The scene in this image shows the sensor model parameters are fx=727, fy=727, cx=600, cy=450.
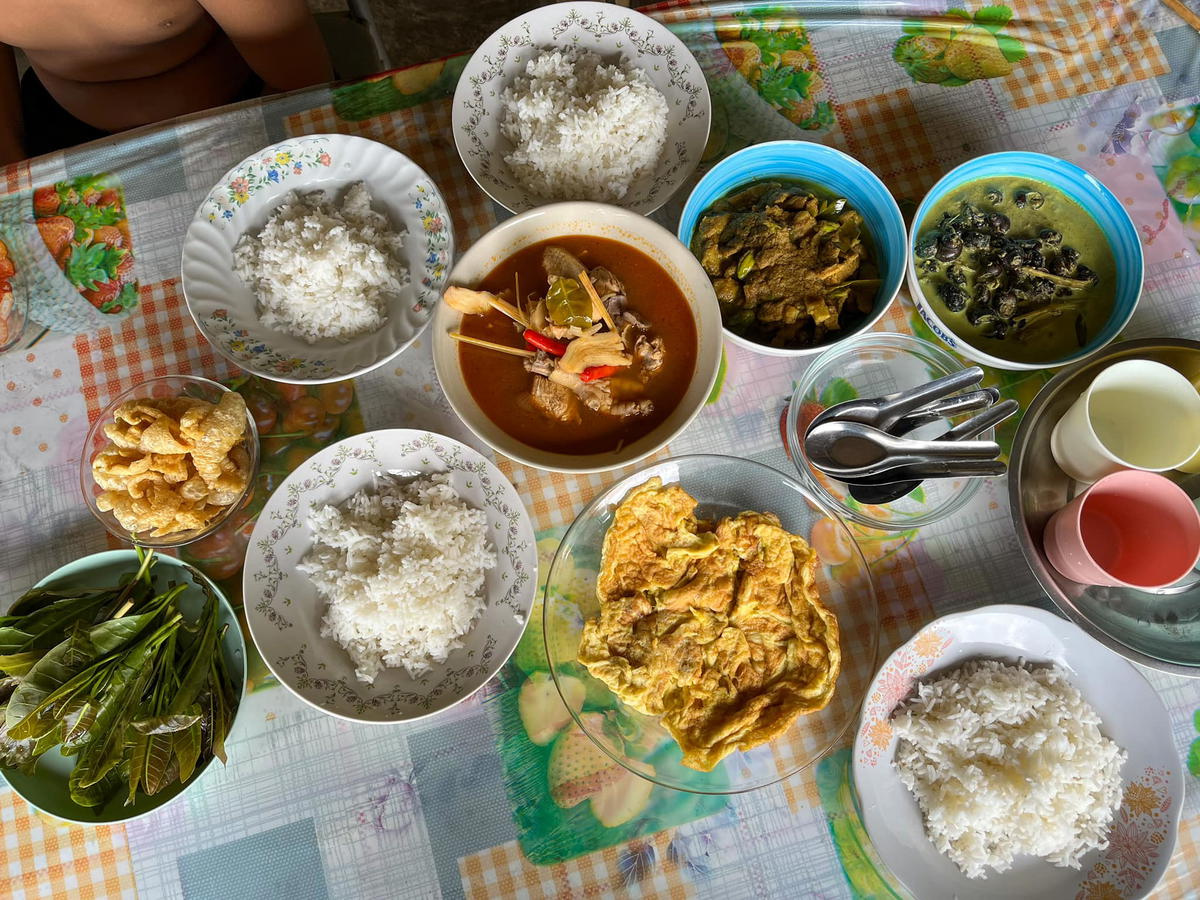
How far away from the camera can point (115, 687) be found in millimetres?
1407

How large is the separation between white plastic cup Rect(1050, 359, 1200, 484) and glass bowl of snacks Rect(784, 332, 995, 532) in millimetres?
203

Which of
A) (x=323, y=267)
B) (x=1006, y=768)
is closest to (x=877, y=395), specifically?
(x=1006, y=768)

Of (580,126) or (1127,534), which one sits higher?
(580,126)

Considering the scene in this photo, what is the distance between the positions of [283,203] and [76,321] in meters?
0.62

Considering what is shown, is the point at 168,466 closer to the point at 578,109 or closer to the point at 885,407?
the point at 578,109

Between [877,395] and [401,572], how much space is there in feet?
3.93

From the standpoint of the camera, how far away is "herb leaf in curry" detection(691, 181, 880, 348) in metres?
1.71

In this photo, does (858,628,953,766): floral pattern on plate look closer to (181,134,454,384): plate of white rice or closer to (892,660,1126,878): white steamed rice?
(892,660,1126,878): white steamed rice

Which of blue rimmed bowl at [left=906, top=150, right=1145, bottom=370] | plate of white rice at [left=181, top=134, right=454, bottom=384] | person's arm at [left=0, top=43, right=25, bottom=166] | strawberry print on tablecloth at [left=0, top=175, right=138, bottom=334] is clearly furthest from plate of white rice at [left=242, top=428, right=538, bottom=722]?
person's arm at [left=0, top=43, right=25, bottom=166]

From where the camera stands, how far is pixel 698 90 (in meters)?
1.79

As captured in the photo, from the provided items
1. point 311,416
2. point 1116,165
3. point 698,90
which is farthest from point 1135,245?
point 311,416

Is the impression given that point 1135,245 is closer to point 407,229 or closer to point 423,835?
point 407,229

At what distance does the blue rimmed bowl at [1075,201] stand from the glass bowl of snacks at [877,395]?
0.08 metres

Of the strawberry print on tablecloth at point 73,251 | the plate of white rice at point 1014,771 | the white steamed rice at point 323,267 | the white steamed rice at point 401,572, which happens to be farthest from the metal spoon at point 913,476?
the strawberry print on tablecloth at point 73,251
